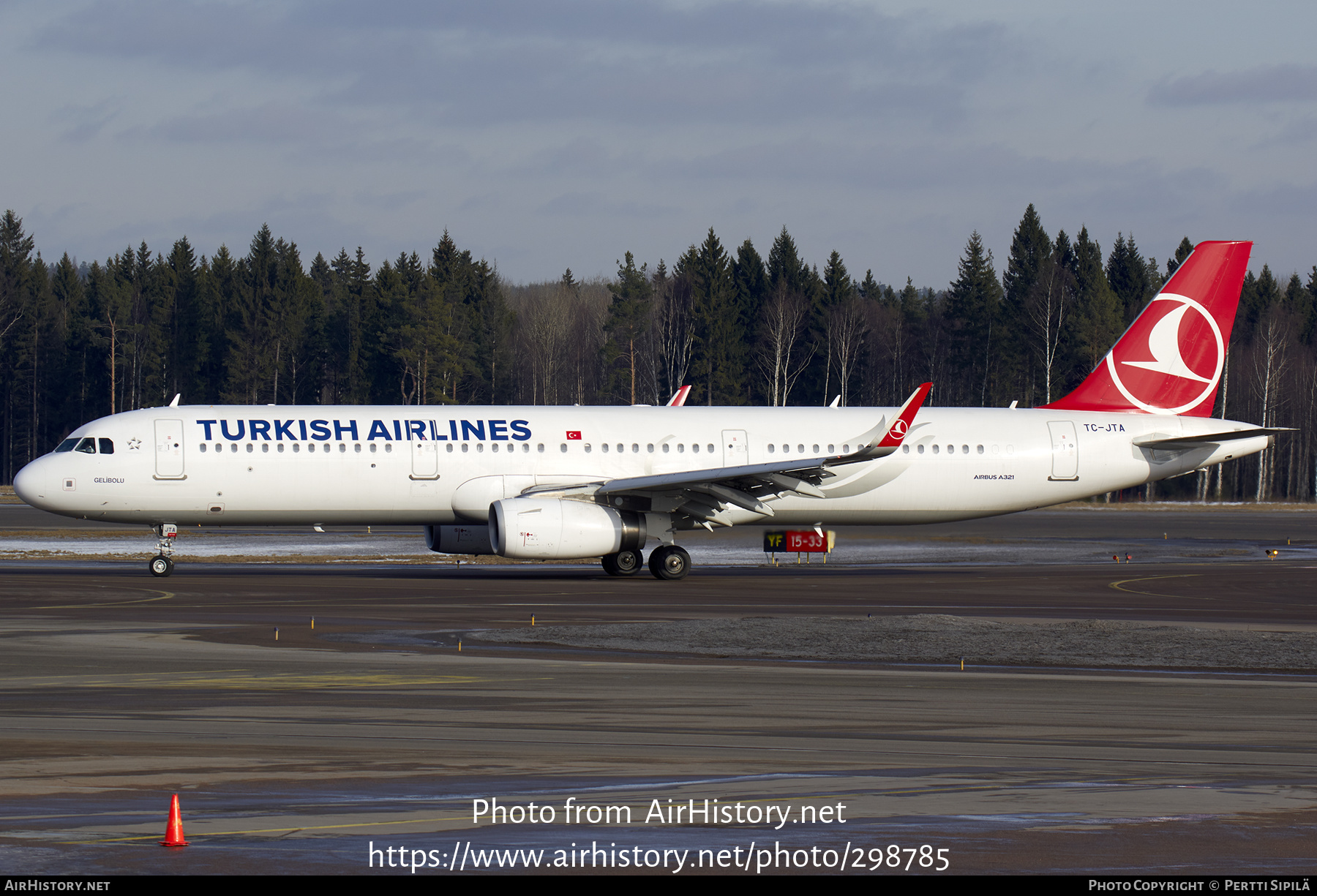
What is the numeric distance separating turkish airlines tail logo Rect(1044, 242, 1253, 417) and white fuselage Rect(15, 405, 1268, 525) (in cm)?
55

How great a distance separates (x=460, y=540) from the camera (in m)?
31.8

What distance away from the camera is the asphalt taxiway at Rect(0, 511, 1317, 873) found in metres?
8.04

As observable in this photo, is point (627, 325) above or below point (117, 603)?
above

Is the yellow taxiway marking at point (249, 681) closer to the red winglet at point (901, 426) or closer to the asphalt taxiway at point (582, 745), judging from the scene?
the asphalt taxiway at point (582, 745)

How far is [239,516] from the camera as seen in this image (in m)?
31.1

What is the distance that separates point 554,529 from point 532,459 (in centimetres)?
302

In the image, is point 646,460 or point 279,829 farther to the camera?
point 646,460

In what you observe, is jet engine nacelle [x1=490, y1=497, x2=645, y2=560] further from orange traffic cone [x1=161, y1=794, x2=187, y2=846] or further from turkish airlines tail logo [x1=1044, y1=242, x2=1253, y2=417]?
orange traffic cone [x1=161, y1=794, x2=187, y2=846]

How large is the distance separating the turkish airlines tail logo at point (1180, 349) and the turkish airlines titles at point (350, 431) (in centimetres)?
1491

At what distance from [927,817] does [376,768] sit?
4096 mm

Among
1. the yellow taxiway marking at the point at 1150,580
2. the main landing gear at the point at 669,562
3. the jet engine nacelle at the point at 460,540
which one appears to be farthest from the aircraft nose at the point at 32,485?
the yellow taxiway marking at the point at 1150,580

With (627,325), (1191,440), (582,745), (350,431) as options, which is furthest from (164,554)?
(627,325)

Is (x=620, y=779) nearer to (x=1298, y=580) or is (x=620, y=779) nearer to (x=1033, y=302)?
(x=1298, y=580)

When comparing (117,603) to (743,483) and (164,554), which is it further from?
(743,483)
